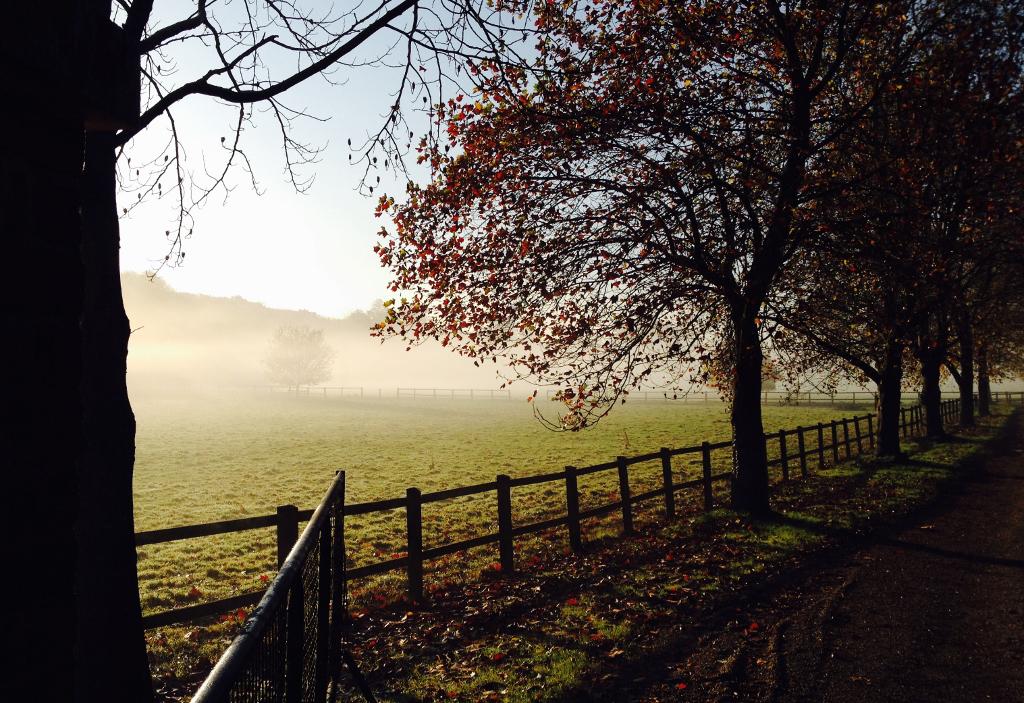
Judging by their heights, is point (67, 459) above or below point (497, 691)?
above

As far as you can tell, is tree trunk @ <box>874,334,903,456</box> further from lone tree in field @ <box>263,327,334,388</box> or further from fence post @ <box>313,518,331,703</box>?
lone tree in field @ <box>263,327,334,388</box>

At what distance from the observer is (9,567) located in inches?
53.1

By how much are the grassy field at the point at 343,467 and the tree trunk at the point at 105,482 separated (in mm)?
5174

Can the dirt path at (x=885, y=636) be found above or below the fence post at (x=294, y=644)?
below

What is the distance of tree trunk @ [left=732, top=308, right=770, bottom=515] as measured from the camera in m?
12.6

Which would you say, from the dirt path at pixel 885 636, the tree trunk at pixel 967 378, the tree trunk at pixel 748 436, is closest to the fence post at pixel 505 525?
the dirt path at pixel 885 636

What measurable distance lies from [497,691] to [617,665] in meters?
1.26

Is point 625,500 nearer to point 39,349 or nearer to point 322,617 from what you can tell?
point 322,617

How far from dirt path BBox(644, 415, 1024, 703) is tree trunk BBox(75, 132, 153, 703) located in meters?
4.39

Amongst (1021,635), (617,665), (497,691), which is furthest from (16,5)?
(1021,635)

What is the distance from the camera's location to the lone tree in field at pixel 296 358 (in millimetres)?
96875

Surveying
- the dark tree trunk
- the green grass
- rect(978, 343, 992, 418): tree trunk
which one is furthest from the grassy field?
rect(978, 343, 992, 418): tree trunk

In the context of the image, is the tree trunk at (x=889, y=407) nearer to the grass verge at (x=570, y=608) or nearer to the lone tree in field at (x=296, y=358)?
the grass verge at (x=570, y=608)

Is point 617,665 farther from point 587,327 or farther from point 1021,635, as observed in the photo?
point 587,327
